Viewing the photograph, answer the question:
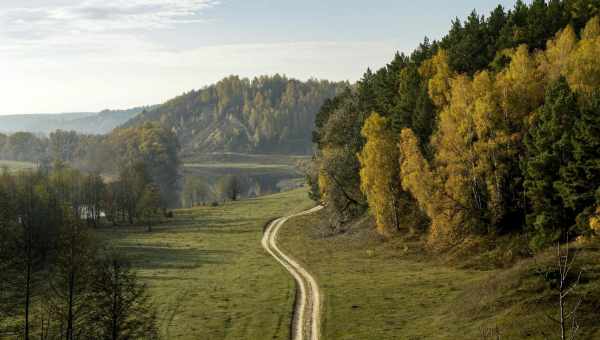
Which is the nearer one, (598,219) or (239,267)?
(598,219)

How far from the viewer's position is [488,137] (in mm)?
55906

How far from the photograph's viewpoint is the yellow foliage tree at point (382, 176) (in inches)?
2692

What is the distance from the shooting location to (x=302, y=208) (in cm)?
11200

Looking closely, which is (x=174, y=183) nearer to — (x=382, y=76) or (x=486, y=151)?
(x=382, y=76)

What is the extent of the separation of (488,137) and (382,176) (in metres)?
16.4

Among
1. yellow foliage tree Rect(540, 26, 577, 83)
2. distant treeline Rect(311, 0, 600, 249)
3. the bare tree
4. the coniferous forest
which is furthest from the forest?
yellow foliage tree Rect(540, 26, 577, 83)

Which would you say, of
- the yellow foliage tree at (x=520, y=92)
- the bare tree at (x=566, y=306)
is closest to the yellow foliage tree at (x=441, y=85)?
the yellow foliage tree at (x=520, y=92)

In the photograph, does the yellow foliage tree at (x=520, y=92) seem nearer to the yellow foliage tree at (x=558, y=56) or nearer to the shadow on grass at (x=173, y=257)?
the yellow foliage tree at (x=558, y=56)

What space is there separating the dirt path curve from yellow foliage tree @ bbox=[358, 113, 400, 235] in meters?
12.5

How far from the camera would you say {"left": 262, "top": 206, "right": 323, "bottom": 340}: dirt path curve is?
3816cm

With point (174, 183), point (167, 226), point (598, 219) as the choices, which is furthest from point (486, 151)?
point (174, 183)

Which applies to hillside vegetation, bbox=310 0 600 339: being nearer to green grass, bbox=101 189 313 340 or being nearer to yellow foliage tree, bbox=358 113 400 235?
yellow foliage tree, bbox=358 113 400 235

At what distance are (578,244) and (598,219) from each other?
246 centimetres

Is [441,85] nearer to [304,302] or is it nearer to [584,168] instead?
[584,168]
